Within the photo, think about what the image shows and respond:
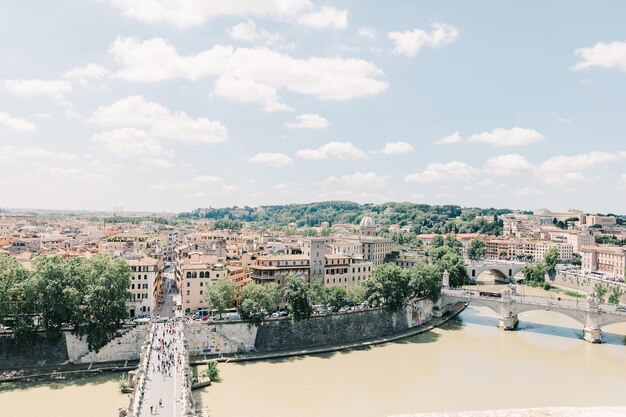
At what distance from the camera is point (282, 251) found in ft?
173

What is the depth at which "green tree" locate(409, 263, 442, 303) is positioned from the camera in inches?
1676

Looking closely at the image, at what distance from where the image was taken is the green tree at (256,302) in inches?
1303

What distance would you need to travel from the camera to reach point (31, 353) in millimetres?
29125

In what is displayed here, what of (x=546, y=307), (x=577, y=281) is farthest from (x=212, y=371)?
(x=577, y=281)

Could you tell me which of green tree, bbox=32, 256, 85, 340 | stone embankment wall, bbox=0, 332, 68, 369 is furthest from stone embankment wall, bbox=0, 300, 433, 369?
green tree, bbox=32, 256, 85, 340

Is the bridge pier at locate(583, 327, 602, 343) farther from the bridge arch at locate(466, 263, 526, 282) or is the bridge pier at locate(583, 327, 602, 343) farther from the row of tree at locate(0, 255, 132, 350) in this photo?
the row of tree at locate(0, 255, 132, 350)

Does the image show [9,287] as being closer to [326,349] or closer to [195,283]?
[195,283]

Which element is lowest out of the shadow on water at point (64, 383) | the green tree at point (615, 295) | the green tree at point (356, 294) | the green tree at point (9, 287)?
the shadow on water at point (64, 383)

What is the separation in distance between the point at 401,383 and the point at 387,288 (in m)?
11.5

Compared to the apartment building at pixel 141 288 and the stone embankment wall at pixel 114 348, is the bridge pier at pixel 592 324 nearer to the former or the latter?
→ the stone embankment wall at pixel 114 348

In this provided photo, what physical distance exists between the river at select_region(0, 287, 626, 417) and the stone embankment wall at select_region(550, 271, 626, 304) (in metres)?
24.8

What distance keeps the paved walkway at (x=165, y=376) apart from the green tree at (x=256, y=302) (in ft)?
14.4

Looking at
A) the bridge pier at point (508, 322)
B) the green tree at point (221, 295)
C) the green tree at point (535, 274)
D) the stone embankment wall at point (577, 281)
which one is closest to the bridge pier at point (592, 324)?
the bridge pier at point (508, 322)

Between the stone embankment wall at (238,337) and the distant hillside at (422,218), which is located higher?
the distant hillside at (422,218)
